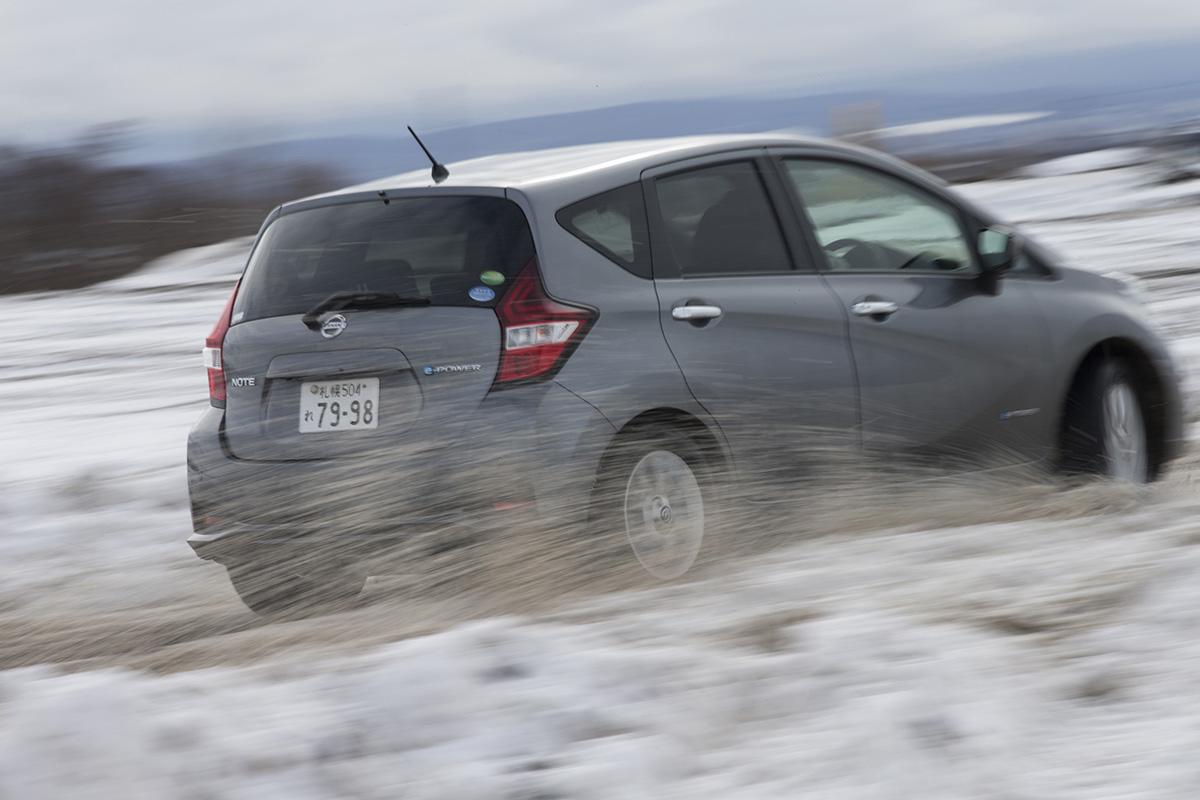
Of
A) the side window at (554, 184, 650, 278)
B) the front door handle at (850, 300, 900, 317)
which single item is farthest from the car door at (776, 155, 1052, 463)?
the side window at (554, 184, 650, 278)

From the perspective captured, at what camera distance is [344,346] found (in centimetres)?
472

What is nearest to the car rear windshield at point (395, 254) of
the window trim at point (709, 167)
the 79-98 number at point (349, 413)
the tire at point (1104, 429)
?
the 79-98 number at point (349, 413)

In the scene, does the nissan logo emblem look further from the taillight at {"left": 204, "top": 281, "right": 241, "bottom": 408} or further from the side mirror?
the side mirror

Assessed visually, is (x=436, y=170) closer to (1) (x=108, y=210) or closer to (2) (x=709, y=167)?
(2) (x=709, y=167)

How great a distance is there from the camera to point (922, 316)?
5.61m

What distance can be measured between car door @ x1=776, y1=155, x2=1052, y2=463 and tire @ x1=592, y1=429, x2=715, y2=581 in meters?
0.77

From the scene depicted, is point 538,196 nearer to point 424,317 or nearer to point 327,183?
point 424,317

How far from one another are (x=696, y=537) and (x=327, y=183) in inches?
664

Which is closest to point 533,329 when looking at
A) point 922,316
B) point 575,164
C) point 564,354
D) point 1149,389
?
point 564,354

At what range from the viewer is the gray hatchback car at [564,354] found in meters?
4.56

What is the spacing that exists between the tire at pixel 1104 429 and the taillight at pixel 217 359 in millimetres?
3059

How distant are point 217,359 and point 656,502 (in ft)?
4.83

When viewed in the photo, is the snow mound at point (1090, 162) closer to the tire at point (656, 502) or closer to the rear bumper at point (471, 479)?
the tire at point (656, 502)

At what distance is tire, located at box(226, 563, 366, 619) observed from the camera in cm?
484
